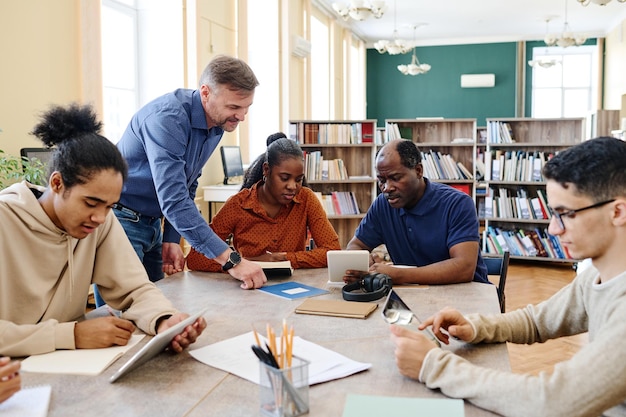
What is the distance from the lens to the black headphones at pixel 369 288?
2021mm

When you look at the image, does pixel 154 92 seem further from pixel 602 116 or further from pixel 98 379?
pixel 602 116

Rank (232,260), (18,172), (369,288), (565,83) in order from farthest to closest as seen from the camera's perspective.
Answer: (565,83) < (18,172) < (232,260) < (369,288)

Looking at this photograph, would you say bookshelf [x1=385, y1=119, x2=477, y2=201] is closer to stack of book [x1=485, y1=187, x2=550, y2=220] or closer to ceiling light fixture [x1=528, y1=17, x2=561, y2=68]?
stack of book [x1=485, y1=187, x2=550, y2=220]

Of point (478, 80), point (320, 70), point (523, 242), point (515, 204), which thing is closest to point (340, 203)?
point (515, 204)

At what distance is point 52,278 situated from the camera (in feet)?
5.44

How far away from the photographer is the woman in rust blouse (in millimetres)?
2645

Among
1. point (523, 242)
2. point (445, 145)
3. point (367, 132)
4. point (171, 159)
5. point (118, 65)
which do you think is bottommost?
point (523, 242)

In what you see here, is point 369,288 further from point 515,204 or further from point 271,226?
point 515,204

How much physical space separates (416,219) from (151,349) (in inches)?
61.6

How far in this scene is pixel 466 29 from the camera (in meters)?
13.5

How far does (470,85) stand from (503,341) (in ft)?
44.3

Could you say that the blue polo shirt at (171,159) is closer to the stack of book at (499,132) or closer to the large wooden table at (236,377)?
the large wooden table at (236,377)

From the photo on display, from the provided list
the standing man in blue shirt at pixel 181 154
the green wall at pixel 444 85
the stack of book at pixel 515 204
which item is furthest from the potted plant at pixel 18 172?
the green wall at pixel 444 85

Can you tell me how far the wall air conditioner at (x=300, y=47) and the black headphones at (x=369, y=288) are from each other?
7.16 meters
